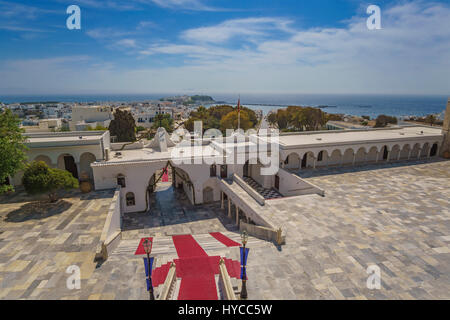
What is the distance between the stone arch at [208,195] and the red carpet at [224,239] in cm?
610

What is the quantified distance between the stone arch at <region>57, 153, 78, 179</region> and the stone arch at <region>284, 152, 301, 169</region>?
819 inches

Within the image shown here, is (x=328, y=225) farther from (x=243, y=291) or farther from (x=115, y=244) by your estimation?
(x=115, y=244)

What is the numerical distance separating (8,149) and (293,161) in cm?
2384

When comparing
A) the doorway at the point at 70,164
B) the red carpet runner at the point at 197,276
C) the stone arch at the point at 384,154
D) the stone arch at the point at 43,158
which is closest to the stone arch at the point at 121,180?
the doorway at the point at 70,164

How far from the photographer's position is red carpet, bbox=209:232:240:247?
51.4ft

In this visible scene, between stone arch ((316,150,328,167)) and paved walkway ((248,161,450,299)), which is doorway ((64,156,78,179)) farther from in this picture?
stone arch ((316,150,328,167))

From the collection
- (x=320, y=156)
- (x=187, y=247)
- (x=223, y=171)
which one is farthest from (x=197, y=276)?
(x=320, y=156)

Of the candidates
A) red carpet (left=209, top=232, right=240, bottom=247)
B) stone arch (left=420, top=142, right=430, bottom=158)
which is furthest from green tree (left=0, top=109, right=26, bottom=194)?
stone arch (left=420, top=142, right=430, bottom=158)

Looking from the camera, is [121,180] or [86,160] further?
[86,160]

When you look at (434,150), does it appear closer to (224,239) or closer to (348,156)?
(348,156)

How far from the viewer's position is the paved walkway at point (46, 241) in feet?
34.9

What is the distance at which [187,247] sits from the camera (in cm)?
1611

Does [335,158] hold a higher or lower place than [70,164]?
lower
